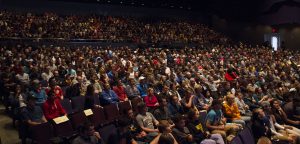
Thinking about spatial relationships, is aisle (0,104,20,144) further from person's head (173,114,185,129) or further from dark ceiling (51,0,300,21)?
dark ceiling (51,0,300,21)

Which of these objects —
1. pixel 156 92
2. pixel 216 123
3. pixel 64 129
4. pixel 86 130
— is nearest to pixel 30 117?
pixel 64 129

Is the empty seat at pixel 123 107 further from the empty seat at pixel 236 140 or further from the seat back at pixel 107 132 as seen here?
the empty seat at pixel 236 140

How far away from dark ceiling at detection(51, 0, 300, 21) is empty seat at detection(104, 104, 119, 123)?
19538mm

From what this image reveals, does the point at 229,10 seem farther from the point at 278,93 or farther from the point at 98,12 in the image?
the point at 278,93

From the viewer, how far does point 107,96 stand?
7.56 m

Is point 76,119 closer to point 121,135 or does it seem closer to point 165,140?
point 121,135

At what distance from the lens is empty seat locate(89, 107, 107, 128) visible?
6207 mm

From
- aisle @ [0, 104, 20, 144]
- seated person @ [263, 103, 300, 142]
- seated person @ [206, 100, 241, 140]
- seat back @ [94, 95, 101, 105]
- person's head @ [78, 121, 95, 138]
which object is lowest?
seated person @ [263, 103, 300, 142]

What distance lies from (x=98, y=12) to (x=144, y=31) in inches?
184

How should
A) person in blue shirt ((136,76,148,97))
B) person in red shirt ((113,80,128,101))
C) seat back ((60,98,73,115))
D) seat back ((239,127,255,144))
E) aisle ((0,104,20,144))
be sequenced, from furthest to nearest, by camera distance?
person in blue shirt ((136,76,148,97))
person in red shirt ((113,80,128,101))
seat back ((60,98,73,115))
aisle ((0,104,20,144))
seat back ((239,127,255,144))

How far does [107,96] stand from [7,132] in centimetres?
219

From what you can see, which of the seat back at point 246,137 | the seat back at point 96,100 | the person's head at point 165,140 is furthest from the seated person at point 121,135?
the seat back at point 96,100

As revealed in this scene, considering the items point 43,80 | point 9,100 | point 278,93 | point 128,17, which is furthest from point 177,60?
point 128,17

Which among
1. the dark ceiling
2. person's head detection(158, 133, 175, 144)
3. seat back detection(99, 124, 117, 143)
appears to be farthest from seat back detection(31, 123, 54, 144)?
the dark ceiling
